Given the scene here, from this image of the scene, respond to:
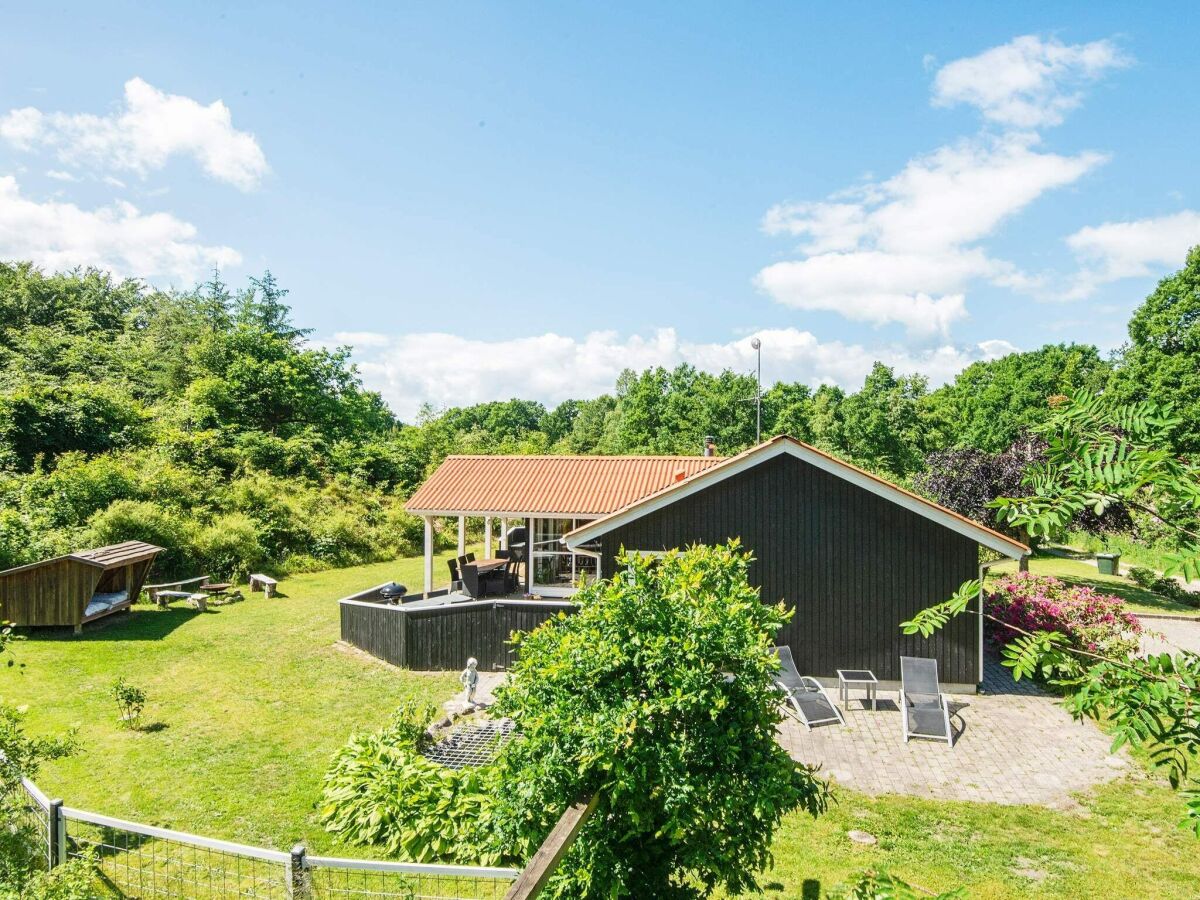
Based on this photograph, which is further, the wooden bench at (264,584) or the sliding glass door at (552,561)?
the wooden bench at (264,584)

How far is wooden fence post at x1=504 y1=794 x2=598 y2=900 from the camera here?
96.0 inches

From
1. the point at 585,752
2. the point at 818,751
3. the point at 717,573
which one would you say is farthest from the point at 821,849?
the point at 585,752

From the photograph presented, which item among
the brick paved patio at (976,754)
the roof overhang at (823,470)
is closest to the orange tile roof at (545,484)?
the roof overhang at (823,470)

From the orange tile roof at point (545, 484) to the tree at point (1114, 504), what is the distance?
12997mm

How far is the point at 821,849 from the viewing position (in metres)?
6.83

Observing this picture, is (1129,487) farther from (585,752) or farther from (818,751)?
(818,751)

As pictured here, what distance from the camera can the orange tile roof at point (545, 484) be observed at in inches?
614

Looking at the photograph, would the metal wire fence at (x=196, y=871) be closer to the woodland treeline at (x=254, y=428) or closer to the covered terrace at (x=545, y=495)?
the covered terrace at (x=545, y=495)

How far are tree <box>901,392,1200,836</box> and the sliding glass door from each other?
14.2 metres

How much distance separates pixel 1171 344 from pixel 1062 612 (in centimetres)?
1930

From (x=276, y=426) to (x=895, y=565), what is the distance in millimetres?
30680

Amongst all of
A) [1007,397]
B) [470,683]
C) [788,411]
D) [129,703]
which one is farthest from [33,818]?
[1007,397]

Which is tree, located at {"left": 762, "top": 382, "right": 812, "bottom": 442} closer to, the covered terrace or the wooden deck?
the covered terrace

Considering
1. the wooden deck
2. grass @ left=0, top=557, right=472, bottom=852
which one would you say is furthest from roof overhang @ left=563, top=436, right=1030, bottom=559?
grass @ left=0, top=557, right=472, bottom=852
